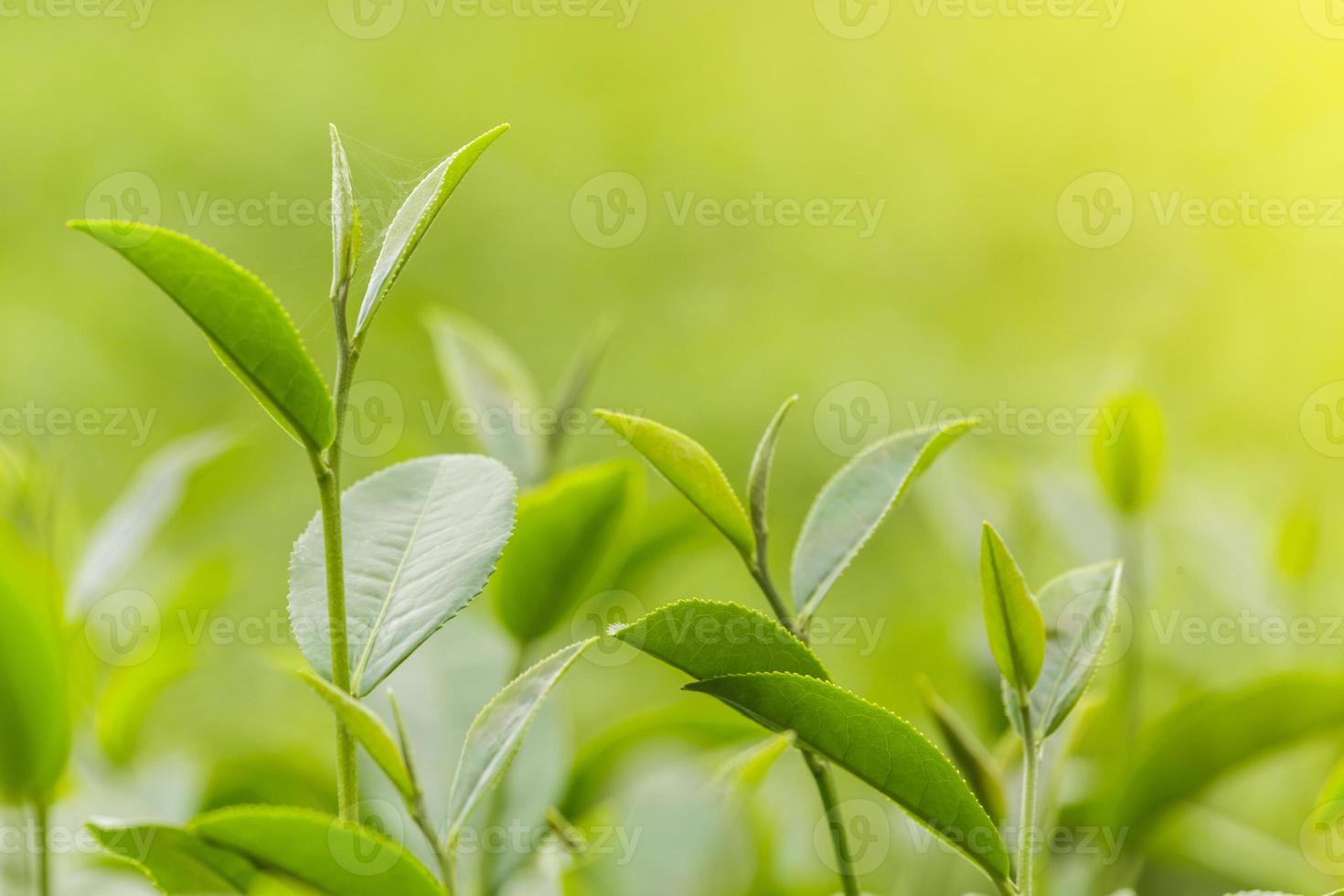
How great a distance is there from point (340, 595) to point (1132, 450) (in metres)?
0.41

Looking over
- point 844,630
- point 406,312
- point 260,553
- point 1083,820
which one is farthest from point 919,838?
point 406,312

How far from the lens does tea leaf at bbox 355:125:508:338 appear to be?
279mm

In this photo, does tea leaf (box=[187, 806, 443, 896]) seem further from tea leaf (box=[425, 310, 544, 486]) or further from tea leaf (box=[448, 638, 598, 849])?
tea leaf (box=[425, 310, 544, 486])

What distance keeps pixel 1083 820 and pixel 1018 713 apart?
23 cm

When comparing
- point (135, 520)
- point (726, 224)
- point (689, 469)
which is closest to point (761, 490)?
point (689, 469)

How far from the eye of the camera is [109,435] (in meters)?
2.13

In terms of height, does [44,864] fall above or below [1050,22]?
below

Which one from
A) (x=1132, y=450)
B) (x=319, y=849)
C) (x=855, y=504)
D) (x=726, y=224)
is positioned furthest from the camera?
(x=726, y=224)

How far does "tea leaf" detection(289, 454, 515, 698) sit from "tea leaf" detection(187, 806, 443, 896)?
50mm

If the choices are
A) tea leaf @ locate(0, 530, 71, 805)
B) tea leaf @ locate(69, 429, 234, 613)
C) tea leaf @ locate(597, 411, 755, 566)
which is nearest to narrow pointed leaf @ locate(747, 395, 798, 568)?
tea leaf @ locate(597, 411, 755, 566)

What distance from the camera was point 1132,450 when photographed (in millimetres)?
562

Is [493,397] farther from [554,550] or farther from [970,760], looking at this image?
[970,760]

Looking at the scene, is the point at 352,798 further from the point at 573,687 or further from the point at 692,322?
the point at 692,322

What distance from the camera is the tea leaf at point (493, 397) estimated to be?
583mm
